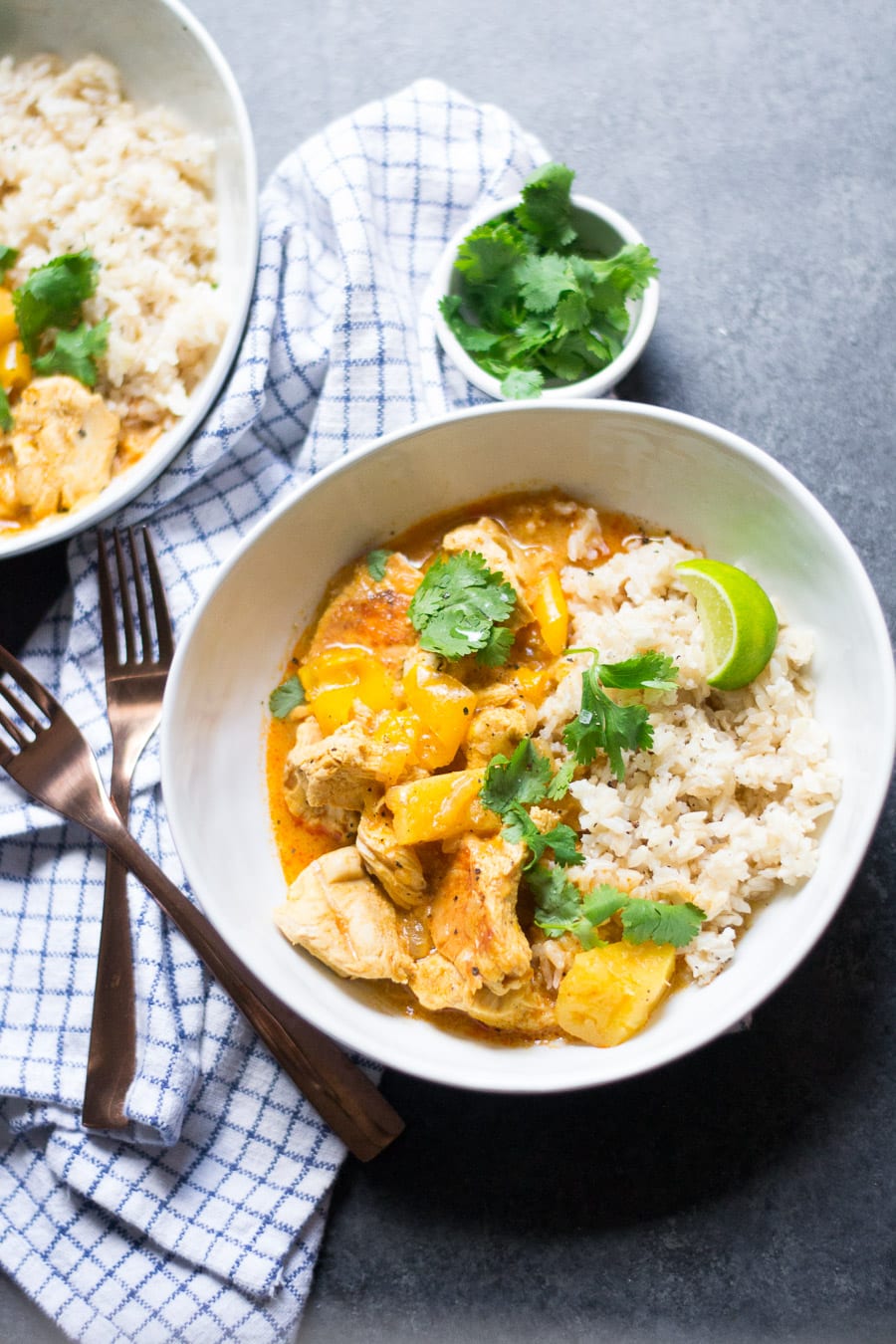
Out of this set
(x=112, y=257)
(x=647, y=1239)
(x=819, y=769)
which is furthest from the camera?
(x=112, y=257)

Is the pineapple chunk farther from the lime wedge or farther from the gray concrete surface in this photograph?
the lime wedge

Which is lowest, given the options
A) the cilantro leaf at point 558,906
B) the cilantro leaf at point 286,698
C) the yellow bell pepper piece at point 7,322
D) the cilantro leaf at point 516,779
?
the cilantro leaf at point 558,906

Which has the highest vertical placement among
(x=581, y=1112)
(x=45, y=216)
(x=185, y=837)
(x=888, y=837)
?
(x=45, y=216)

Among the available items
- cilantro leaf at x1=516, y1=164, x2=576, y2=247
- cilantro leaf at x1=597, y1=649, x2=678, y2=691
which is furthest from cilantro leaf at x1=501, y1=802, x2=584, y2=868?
cilantro leaf at x1=516, y1=164, x2=576, y2=247

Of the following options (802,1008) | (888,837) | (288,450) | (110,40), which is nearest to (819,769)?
(888,837)

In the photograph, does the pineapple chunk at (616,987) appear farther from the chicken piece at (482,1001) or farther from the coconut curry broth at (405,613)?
the coconut curry broth at (405,613)

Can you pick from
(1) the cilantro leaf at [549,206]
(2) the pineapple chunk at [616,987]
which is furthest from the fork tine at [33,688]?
(1) the cilantro leaf at [549,206]

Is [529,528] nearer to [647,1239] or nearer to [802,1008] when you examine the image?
[802,1008]
